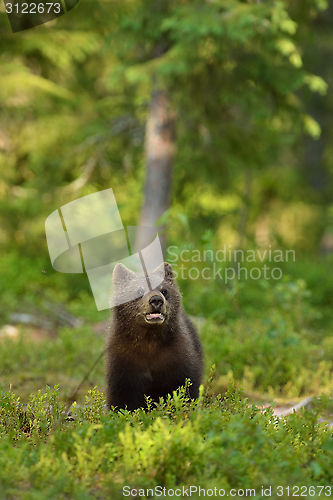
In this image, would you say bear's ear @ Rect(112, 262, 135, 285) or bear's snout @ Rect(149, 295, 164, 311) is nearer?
bear's snout @ Rect(149, 295, 164, 311)

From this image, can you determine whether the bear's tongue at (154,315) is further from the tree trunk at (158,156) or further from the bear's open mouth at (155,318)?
the tree trunk at (158,156)

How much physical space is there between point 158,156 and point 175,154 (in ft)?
1.76

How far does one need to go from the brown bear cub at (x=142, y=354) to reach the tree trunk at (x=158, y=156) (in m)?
5.16

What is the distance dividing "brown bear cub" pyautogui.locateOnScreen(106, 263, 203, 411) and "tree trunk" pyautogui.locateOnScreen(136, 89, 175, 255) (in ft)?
16.9

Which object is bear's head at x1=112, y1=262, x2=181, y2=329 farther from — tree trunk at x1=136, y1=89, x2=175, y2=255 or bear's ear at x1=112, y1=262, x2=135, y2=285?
tree trunk at x1=136, y1=89, x2=175, y2=255

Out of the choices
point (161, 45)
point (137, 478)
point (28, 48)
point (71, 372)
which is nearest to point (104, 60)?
point (28, 48)

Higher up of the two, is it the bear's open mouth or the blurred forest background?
the bear's open mouth

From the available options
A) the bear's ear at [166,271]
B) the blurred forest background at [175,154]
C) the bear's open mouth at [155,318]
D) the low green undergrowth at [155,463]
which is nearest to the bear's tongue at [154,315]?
the bear's open mouth at [155,318]

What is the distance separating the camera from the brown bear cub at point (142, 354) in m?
3.91

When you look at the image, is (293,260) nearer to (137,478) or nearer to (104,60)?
(104,60)

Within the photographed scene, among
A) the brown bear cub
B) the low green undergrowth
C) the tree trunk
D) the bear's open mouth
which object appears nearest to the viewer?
the low green undergrowth

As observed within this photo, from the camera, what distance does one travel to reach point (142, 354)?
395 centimetres

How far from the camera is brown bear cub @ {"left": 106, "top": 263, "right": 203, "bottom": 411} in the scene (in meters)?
3.91

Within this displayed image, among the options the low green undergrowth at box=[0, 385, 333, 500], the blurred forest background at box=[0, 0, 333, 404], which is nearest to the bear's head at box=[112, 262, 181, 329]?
the low green undergrowth at box=[0, 385, 333, 500]
